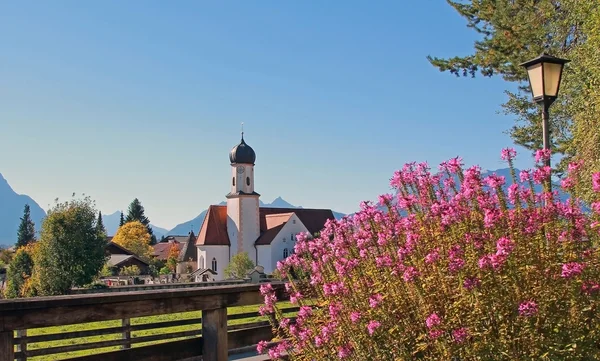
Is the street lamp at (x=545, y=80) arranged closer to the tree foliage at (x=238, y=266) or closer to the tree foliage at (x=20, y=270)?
the tree foliage at (x=20, y=270)

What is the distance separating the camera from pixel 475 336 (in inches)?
144

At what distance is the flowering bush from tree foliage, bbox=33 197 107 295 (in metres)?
43.2

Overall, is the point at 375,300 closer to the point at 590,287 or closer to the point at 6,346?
the point at 590,287

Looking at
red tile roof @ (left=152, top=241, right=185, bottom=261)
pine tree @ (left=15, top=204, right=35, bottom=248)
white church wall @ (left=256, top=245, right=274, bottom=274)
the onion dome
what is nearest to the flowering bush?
white church wall @ (left=256, top=245, right=274, bottom=274)

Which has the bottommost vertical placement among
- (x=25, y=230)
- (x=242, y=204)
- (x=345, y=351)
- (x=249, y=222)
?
(x=345, y=351)

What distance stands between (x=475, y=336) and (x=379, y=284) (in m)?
0.87

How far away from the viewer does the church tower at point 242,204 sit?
70.6m

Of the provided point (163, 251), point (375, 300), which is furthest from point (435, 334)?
point (163, 251)

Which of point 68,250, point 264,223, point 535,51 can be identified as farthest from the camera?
point 264,223

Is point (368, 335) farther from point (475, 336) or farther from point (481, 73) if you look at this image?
point (481, 73)

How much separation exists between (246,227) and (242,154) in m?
9.34

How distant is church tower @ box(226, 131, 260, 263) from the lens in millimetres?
70562

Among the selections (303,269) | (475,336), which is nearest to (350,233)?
(303,269)

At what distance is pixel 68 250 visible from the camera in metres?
45.5
